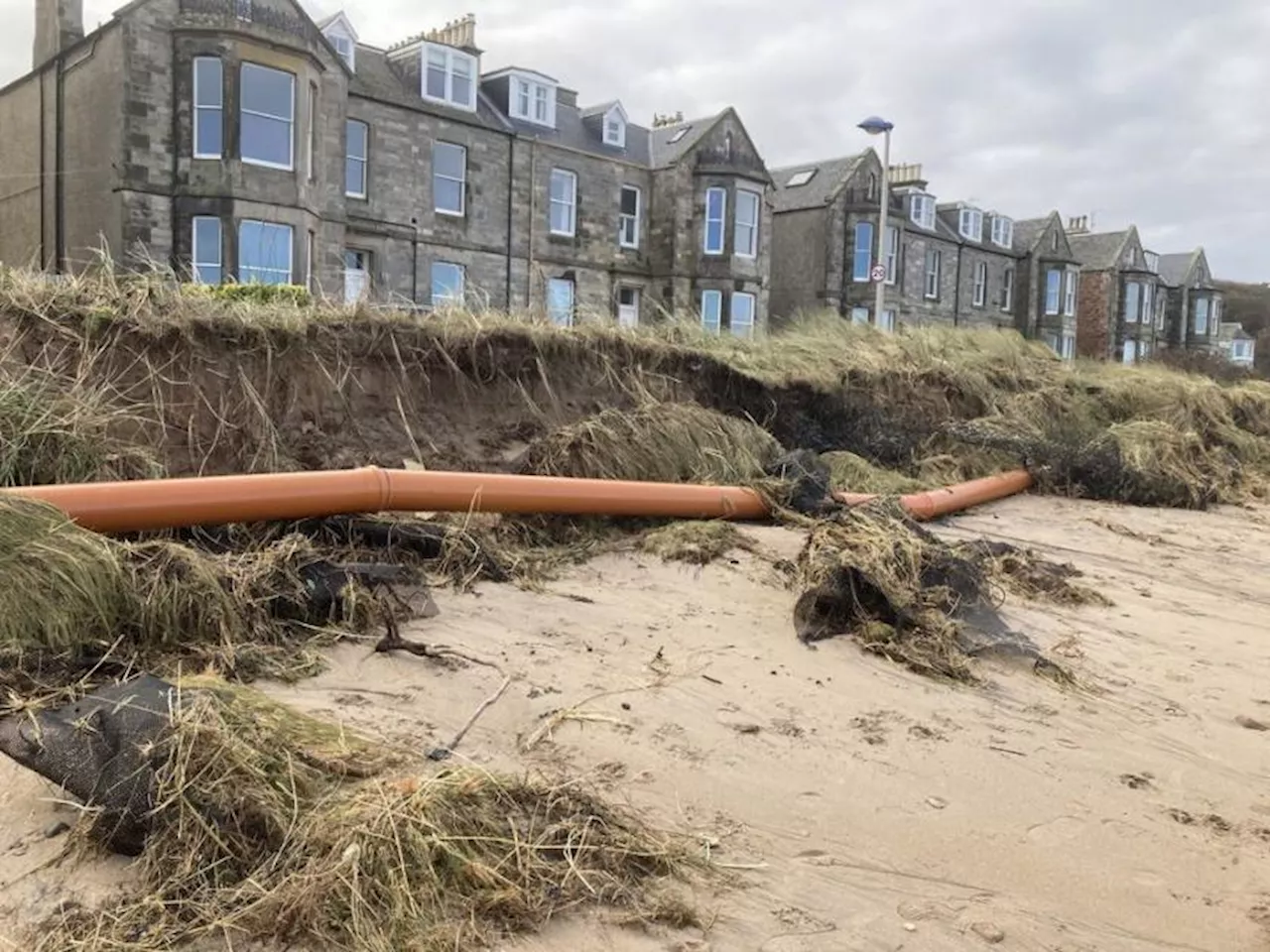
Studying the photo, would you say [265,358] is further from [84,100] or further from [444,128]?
[444,128]

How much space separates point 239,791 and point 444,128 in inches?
940

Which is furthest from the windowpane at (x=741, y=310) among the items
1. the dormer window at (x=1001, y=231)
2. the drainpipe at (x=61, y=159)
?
the dormer window at (x=1001, y=231)

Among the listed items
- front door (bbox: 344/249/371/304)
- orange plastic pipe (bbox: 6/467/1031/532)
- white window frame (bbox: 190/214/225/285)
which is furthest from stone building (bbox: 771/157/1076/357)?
orange plastic pipe (bbox: 6/467/1031/532)

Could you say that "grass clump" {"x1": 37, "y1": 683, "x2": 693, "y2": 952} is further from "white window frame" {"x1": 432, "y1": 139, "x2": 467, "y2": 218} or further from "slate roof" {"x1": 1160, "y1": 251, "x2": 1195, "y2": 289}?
"slate roof" {"x1": 1160, "y1": 251, "x2": 1195, "y2": 289}

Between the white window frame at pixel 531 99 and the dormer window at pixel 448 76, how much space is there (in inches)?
55.3

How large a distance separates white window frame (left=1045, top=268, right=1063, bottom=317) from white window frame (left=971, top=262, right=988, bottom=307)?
428cm

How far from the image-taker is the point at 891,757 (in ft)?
13.4

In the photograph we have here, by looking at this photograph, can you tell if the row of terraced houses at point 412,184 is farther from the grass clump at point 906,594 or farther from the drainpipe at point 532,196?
the grass clump at point 906,594

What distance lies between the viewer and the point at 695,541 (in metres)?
6.79

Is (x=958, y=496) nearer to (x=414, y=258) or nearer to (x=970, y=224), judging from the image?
(x=414, y=258)

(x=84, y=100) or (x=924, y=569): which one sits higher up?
(x=84, y=100)

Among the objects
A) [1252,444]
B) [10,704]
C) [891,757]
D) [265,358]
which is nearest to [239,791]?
[10,704]

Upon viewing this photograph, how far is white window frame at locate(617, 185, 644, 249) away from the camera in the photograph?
28828 mm

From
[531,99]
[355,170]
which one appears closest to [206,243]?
[355,170]
